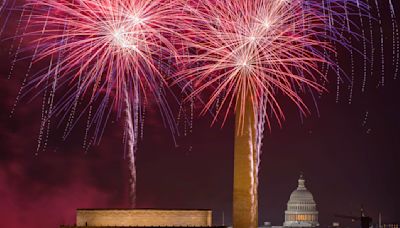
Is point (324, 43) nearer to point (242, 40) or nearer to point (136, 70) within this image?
point (242, 40)

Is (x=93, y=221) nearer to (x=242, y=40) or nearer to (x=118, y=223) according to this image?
(x=118, y=223)

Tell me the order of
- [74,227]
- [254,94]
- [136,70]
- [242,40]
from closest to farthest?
[242,40], [136,70], [254,94], [74,227]

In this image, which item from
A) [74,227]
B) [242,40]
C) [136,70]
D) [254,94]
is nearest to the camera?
[242,40]

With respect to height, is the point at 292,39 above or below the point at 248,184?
above

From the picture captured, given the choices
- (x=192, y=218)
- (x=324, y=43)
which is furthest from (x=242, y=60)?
(x=192, y=218)

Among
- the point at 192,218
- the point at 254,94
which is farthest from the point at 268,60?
the point at 192,218

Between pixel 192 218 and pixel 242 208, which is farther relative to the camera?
pixel 192 218
